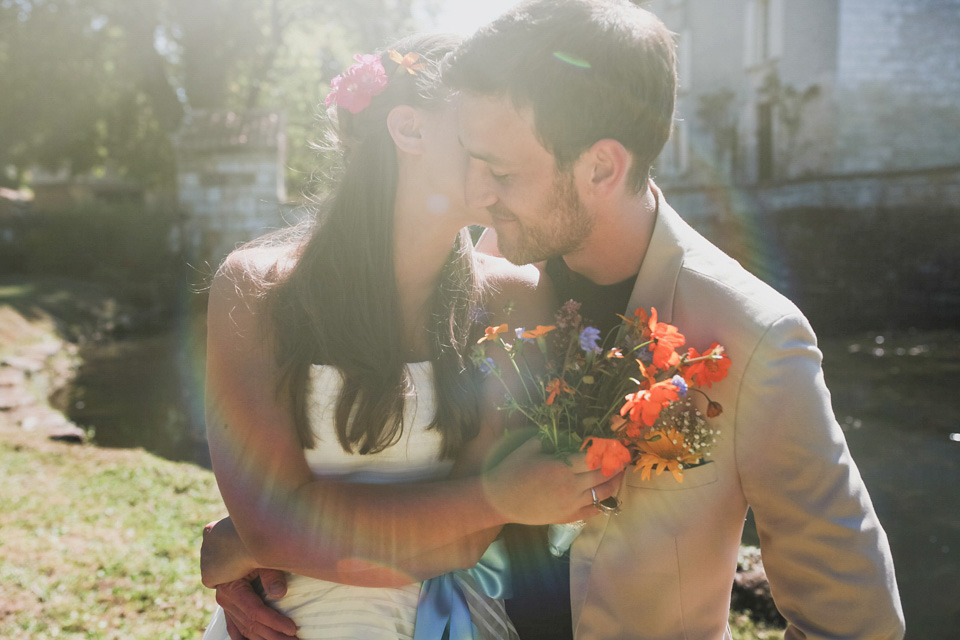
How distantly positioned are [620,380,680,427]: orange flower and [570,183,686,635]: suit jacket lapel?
48 centimetres

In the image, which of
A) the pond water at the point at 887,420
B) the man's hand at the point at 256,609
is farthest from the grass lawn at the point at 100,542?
the man's hand at the point at 256,609

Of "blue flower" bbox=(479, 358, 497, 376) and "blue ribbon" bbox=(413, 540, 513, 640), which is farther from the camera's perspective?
"blue ribbon" bbox=(413, 540, 513, 640)

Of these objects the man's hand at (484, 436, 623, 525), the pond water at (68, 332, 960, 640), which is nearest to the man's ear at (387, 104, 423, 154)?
the man's hand at (484, 436, 623, 525)

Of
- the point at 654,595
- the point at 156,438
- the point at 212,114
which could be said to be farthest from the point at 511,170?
the point at 212,114

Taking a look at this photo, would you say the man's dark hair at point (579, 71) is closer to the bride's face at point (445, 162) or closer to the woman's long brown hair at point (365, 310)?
the bride's face at point (445, 162)

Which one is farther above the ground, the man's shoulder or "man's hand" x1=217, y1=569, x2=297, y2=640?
the man's shoulder

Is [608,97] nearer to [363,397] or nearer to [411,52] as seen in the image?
[411,52]

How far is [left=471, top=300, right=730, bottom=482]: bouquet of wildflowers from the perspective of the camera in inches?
67.3

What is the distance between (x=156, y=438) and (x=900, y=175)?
14.6 meters

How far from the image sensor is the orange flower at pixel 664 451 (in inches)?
69.2

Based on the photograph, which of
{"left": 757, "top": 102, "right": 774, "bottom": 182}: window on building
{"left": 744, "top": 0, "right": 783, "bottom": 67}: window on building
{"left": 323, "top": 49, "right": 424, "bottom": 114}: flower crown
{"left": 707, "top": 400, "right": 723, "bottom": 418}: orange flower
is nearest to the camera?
{"left": 707, "top": 400, "right": 723, "bottom": 418}: orange flower

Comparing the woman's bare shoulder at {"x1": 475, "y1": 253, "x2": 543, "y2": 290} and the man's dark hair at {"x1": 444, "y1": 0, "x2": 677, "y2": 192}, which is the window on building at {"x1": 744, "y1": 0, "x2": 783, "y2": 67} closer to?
the woman's bare shoulder at {"x1": 475, "y1": 253, "x2": 543, "y2": 290}

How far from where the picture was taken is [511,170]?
7.66ft

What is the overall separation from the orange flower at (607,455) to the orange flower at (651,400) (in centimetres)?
9
